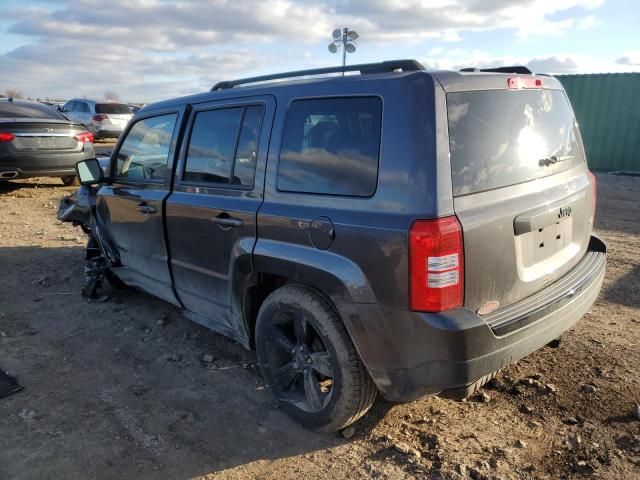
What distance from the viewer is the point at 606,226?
299 inches

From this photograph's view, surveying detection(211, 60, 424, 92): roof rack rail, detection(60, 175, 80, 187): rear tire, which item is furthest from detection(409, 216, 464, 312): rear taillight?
detection(60, 175, 80, 187): rear tire

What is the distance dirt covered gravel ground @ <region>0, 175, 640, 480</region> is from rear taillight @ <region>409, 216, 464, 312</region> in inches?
37.4

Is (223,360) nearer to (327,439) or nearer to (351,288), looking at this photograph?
(327,439)

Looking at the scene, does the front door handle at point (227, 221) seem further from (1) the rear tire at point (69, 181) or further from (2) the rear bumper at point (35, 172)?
(1) the rear tire at point (69, 181)

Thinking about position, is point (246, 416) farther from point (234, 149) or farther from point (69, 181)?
point (69, 181)

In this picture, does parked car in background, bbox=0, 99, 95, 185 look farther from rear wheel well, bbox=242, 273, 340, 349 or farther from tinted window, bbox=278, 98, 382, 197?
tinted window, bbox=278, 98, 382, 197

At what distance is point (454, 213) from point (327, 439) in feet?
4.93

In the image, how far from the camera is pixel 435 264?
227 cm

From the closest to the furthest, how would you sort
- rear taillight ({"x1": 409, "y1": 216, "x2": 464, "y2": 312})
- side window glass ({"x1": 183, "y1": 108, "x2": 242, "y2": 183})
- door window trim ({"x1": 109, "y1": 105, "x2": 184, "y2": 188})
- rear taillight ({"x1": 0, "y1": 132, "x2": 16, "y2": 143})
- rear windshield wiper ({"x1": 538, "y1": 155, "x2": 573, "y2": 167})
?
1. rear taillight ({"x1": 409, "y1": 216, "x2": 464, "y2": 312})
2. rear windshield wiper ({"x1": 538, "y1": 155, "x2": 573, "y2": 167})
3. side window glass ({"x1": 183, "y1": 108, "x2": 242, "y2": 183})
4. door window trim ({"x1": 109, "y1": 105, "x2": 184, "y2": 188})
5. rear taillight ({"x1": 0, "y1": 132, "x2": 16, "y2": 143})

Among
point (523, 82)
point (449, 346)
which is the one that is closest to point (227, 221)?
point (449, 346)

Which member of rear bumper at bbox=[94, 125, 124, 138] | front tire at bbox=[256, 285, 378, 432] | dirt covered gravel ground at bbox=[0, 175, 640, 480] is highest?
rear bumper at bbox=[94, 125, 124, 138]

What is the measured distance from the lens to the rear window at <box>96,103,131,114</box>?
65.2 feet

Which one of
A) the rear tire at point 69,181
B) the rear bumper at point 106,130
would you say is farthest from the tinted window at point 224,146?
the rear bumper at point 106,130

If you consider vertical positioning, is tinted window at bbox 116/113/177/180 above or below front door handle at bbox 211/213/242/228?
above
